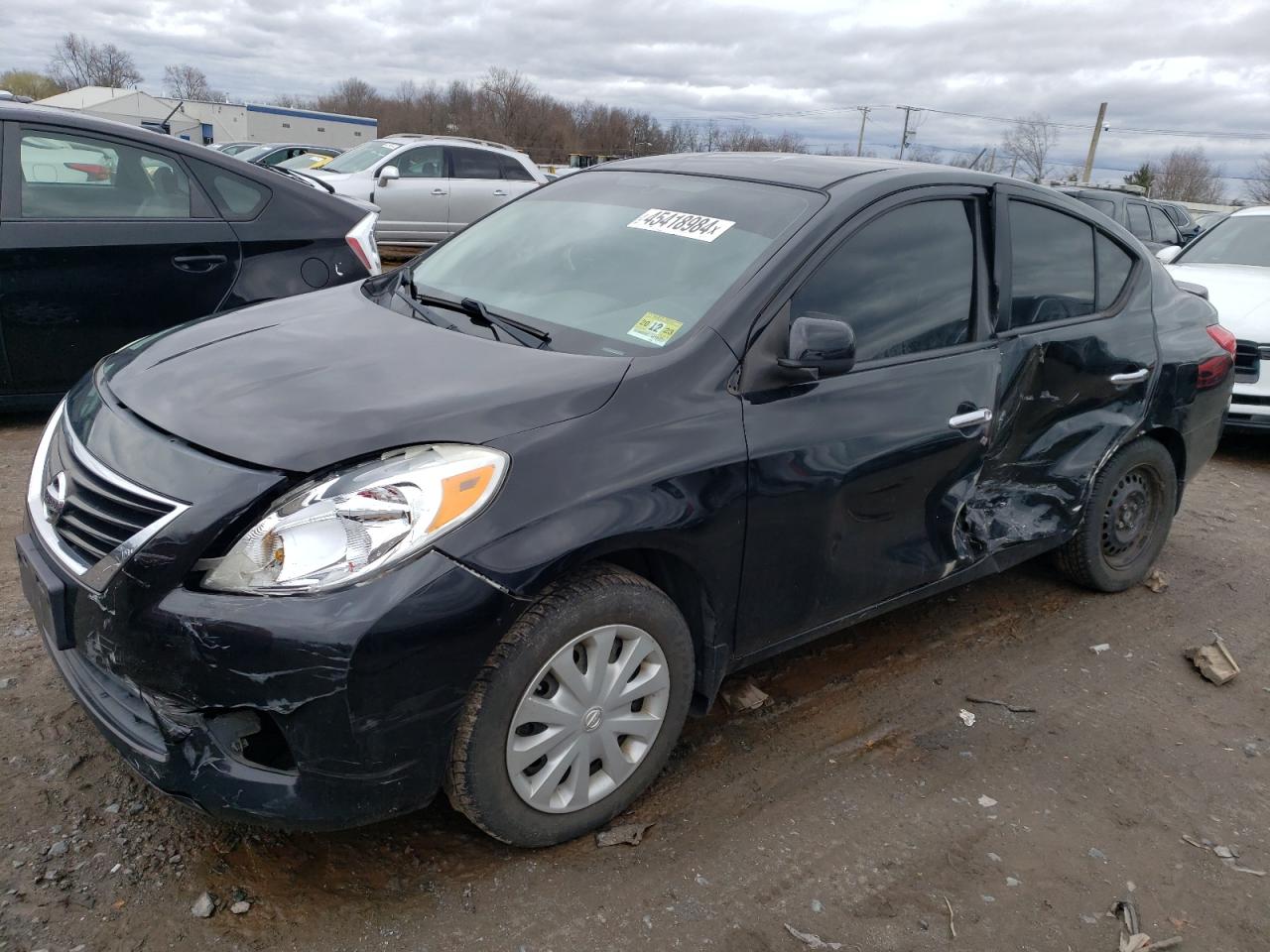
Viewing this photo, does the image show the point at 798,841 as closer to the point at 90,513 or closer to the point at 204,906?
the point at 204,906

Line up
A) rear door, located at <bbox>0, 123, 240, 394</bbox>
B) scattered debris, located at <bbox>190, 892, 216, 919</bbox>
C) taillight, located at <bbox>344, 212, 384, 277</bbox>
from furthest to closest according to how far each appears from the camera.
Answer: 1. taillight, located at <bbox>344, 212, 384, 277</bbox>
2. rear door, located at <bbox>0, 123, 240, 394</bbox>
3. scattered debris, located at <bbox>190, 892, 216, 919</bbox>

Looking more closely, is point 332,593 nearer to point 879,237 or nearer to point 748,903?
point 748,903

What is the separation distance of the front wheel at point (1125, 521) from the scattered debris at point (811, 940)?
2.50 metres

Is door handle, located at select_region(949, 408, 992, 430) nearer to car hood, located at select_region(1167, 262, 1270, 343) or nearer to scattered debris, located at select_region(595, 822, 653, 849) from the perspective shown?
scattered debris, located at select_region(595, 822, 653, 849)

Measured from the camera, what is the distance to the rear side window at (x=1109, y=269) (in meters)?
4.03

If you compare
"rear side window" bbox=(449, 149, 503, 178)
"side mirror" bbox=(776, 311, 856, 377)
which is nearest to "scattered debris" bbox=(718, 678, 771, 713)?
"side mirror" bbox=(776, 311, 856, 377)

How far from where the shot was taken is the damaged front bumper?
2.07 m

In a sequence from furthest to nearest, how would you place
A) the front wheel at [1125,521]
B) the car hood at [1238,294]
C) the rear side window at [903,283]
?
the car hood at [1238,294]
the front wheel at [1125,521]
the rear side window at [903,283]

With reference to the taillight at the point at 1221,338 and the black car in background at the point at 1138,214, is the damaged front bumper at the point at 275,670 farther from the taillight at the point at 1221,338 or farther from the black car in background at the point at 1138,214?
the black car in background at the point at 1138,214

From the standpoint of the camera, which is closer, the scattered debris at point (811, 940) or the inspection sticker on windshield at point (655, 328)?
the scattered debris at point (811, 940)

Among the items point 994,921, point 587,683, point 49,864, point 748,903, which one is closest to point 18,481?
point 49,864

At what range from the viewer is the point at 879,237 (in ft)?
10.4

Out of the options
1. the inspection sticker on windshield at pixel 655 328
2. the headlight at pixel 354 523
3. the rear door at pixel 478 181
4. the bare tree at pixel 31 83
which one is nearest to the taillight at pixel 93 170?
the inspection sticker on windshield at pixel 655 328

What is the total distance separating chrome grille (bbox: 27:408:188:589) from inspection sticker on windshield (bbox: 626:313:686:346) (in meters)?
1.29
